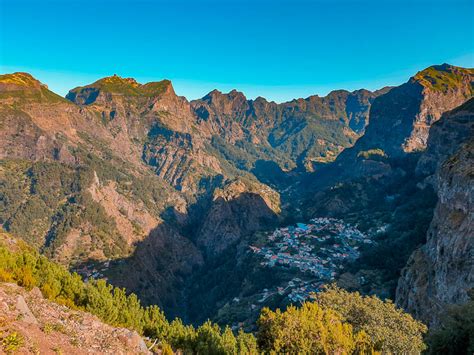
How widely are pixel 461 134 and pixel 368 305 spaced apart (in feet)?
591

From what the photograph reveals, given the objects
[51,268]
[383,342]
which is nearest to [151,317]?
[51,268]

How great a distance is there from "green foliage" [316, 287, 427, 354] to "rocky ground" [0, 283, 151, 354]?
25.2 meters

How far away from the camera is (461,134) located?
593 ft

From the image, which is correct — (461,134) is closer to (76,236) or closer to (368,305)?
(368,305)

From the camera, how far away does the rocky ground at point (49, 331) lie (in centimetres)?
1946

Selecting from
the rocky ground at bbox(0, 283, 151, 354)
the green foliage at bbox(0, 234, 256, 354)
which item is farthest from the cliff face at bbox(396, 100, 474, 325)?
the rocky ground at bbox(0, 283, 151, 354)

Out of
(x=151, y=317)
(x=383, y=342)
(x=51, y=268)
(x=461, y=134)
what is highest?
(x=461, y=134)

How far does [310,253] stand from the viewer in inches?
6289

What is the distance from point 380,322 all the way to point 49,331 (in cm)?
3526

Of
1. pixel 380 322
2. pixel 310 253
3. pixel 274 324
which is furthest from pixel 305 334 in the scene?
pixel 310 253

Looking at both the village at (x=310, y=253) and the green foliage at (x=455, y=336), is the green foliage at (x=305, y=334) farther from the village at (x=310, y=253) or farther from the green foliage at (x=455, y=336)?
the village at (x=310, y=253)

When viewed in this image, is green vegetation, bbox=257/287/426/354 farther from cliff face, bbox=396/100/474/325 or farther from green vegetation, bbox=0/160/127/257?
green vegetation, bbox=0/160/127/257

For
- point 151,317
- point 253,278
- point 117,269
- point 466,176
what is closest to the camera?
point 151,317

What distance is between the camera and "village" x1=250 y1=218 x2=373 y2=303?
413 feet
